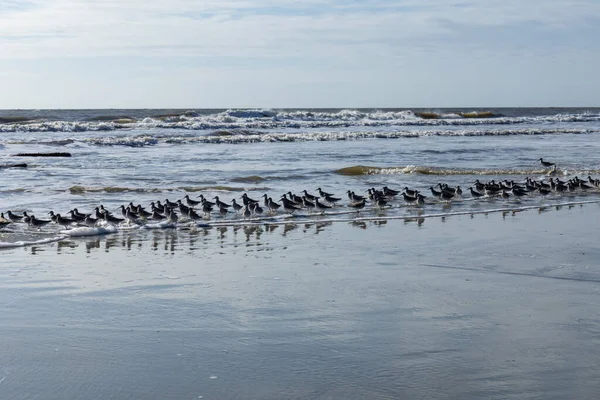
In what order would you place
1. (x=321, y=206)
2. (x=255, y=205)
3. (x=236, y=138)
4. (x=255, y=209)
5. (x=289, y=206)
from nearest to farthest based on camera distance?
(x=255, y=209) < (x=255, y=205) < (x=289, y=206) < (x=321, y=206) < (x=236, y=138)

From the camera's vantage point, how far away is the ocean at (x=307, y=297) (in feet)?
19.1

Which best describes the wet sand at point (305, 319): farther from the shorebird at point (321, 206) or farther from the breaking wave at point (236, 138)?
the breaking wave at point (236, 138)

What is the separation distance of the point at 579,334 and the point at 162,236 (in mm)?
7388

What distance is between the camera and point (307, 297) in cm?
803

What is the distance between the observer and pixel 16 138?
4169 cm

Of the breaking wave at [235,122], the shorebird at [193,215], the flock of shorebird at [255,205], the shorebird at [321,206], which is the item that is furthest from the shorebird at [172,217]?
the breaking wave at [235,122]

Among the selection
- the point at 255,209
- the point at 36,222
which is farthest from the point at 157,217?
the point at 36,222

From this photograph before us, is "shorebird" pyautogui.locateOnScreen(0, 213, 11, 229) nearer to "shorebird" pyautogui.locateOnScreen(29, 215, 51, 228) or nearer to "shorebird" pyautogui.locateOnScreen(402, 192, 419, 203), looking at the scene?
"shorebird" pyautogui.locateOnScreen(29, 215, 51, 228)

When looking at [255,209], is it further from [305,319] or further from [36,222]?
[305,319]

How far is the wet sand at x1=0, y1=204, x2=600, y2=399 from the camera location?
5.74 metres

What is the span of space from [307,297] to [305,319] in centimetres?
80

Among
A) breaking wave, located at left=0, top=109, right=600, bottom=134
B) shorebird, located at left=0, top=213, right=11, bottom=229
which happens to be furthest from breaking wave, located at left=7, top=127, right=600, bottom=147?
shorebird, located at left=0, top=213, right=11, bottom=229

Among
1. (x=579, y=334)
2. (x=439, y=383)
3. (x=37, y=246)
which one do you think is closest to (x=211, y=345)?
(x=439, y=383)

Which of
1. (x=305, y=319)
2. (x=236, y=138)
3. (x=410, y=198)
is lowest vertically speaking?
(x=305, y=319)
